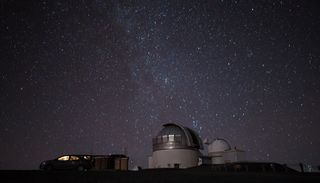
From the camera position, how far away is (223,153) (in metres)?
39.6

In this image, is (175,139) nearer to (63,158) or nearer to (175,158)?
(175,158)

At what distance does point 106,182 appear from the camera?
329 inches

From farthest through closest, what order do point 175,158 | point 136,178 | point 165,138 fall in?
point 165,138, point 175,158, point 136,178

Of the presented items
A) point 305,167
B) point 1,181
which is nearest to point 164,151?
point 305,167

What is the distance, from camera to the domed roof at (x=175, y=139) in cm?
3026

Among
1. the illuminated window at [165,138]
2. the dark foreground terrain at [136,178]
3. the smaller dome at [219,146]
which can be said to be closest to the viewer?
the dark foreground terrain at [136,178]

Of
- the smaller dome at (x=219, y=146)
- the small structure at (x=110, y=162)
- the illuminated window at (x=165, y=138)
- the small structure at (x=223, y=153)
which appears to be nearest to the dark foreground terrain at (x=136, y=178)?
the small structure at (x=110, y=162)

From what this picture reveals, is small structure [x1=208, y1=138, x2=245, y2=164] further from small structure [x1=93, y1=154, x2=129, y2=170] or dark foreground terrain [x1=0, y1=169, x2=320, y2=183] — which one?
dark foreground terrain [x1=0, y1=169, x2=320, y2=183]

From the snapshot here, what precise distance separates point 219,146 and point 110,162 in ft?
62.6

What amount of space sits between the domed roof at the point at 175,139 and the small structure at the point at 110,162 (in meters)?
4.29

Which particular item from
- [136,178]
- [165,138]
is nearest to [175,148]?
[165,138]

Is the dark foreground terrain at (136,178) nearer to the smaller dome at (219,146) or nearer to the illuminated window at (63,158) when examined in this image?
the illuminated window at (63,158)

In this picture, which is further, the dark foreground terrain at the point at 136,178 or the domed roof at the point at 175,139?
the domed roof at the point at 175,139

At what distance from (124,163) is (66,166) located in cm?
1300
